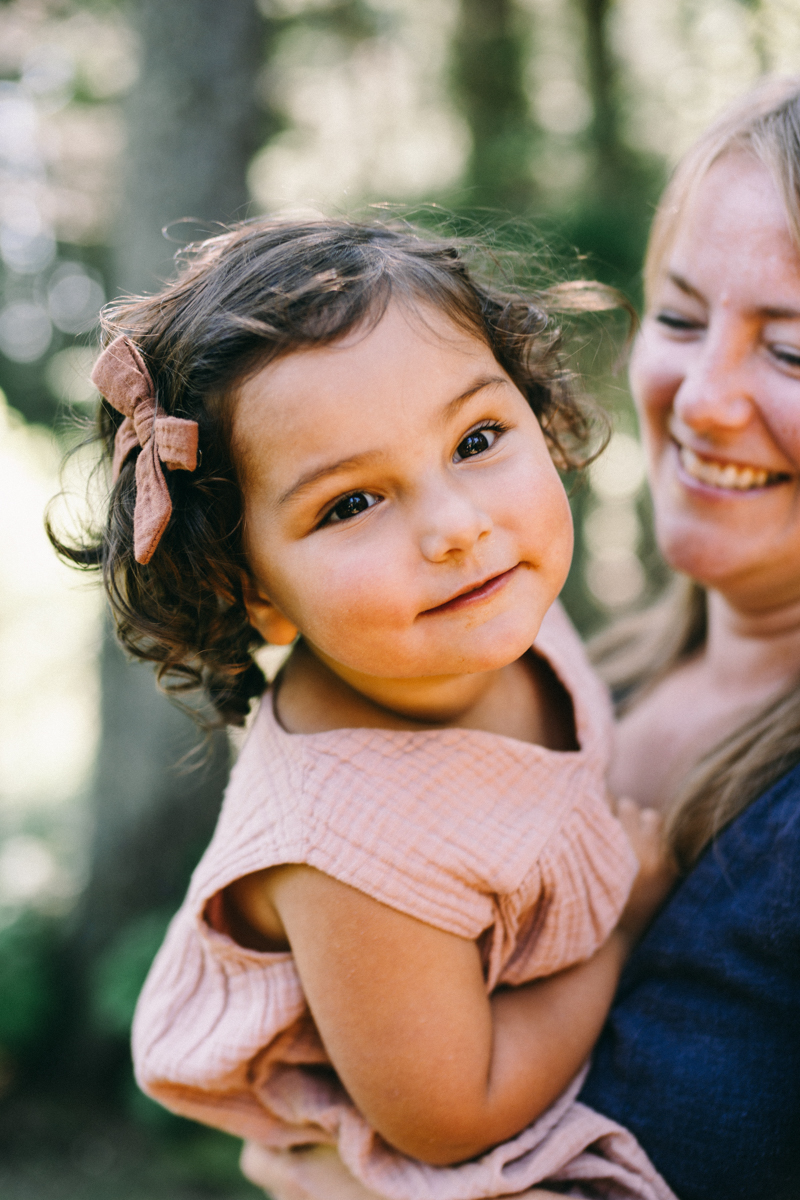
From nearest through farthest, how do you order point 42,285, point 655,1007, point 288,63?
point 655,1007, point 42,285, point 288,63

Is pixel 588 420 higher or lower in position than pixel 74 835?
higher

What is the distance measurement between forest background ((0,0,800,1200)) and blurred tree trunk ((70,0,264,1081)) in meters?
0.01

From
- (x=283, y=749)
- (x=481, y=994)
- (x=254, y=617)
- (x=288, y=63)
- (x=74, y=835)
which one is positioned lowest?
(x=74, y=835)

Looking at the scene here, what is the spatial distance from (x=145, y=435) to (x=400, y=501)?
16.3 inches

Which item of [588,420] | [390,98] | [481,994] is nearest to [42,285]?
[390,98]

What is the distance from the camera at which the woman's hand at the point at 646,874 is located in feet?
5.34

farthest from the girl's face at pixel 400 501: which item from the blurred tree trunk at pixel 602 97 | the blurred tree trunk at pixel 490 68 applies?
the blurred tree trunk at pixel 490 68

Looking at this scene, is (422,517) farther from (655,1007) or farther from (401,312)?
(655,1007)

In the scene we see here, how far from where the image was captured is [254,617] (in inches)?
59.8

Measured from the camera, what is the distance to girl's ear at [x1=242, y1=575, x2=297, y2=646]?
4.89 ft

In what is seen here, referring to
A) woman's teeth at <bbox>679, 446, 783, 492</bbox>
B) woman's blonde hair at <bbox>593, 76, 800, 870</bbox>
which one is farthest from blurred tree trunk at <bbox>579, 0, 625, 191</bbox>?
woman's teeth at <bbox>679, 446, 783, 492</bbox>

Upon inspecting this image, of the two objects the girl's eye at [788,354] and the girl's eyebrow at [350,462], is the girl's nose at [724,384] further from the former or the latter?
the girl's eyebrow at [350,462]

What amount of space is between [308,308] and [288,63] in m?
5.50

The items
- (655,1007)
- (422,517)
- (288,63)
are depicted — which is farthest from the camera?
(288,63)
